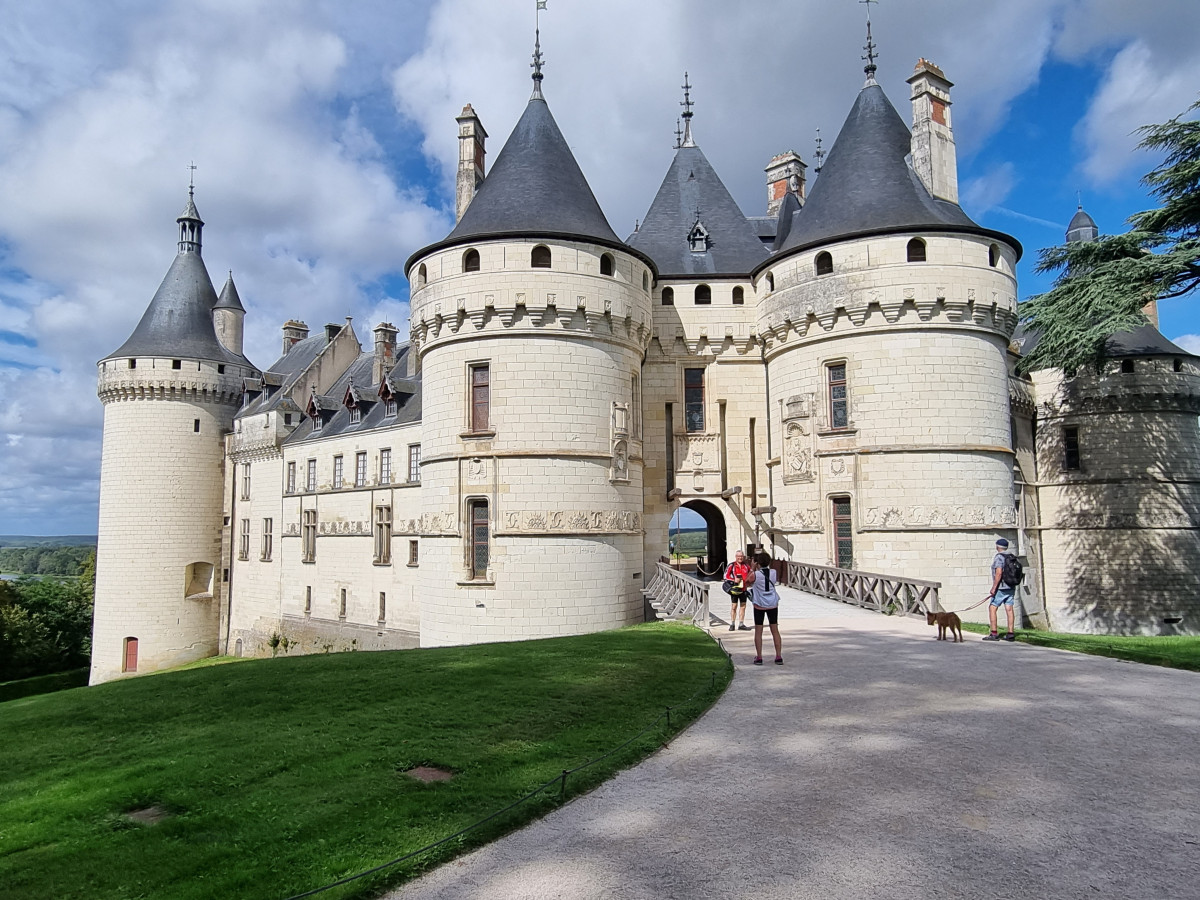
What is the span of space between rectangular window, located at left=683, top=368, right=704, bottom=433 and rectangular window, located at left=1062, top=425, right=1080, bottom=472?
15627 millimetres

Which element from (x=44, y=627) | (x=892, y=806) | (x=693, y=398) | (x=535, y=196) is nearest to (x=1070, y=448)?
(x=693, y=398)

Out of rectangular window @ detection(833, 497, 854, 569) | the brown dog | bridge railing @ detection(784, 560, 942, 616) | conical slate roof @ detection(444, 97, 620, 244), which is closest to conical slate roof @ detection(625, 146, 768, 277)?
conical slate roof @ detection(444, 97, 620, 244)

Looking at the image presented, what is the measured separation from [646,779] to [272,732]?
3976mm

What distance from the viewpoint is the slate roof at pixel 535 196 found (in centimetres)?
1995

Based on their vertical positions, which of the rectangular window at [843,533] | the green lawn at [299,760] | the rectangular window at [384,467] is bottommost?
the green lawn at [299,760]

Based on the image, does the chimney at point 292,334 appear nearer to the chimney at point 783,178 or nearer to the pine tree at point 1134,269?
the chimney at point 783,178

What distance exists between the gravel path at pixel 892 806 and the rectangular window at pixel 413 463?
21447 millimetres

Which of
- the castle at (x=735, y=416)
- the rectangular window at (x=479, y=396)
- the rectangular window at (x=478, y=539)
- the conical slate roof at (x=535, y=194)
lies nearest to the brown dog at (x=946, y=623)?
the castle at (x=735, y=416)

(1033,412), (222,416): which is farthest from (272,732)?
(222,416)

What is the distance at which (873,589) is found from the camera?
16922 mm

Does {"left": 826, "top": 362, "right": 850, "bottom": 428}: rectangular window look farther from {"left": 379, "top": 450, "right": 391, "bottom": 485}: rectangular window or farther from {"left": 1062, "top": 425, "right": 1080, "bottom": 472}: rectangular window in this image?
{"left": 379, "top": 450, "right": 391, "bottom": 485}: rectangular window

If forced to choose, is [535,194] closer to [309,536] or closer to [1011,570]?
[1011,570]

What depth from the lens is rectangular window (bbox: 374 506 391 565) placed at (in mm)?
30078

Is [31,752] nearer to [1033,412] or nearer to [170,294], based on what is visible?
[1033,412]
